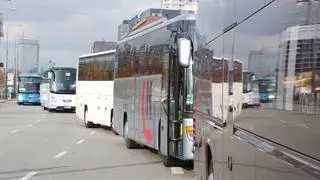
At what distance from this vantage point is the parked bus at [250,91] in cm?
495

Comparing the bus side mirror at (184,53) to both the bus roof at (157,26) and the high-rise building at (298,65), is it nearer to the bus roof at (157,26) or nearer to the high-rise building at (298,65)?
the bus roof at (157,26)

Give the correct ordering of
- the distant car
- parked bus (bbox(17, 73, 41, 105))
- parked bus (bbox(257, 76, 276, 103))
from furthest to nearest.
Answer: parked bus (bbox(17, 73, 41, 105)) → the distant car → parked bus (bbox(257, 76, 276, 103))

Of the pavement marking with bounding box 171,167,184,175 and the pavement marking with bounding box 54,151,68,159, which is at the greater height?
the pavement marking with bounding box 171,167,184,175

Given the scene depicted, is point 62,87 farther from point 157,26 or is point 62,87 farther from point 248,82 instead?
point 248,82

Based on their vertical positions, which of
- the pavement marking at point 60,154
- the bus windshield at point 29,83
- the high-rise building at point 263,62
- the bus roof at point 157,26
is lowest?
the pavement marking at point 60,154

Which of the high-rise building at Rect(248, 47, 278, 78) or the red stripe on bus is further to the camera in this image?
the red stripe on bus

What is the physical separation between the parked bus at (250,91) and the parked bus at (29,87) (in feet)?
→ 212

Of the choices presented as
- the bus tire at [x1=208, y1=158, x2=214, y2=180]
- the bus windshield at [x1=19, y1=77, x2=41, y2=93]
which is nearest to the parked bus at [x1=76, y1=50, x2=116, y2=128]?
the bus tire at [x1=208, y1=158, x2=214, y2=180]

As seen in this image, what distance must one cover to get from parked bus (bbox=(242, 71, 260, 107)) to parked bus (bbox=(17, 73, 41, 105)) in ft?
212

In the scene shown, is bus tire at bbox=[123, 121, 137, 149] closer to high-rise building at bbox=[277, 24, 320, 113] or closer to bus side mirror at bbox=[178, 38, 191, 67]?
bus side mirror at bbox=[178, 38, 191, 67]

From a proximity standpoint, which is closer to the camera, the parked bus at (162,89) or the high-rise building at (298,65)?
the high-rise building at (298,65)

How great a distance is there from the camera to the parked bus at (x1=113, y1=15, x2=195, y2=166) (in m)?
12.9

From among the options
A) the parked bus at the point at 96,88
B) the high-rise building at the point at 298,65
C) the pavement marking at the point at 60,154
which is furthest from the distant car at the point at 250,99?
the parked bus at the point at 96,88

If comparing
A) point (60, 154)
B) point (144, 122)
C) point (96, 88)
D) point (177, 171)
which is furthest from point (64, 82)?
point (177, 171)
